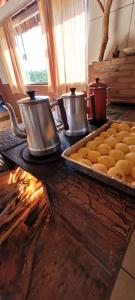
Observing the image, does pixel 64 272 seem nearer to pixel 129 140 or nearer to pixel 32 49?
pixel 129 140

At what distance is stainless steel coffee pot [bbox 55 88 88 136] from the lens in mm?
634

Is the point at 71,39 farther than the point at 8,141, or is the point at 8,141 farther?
the point at 71,39

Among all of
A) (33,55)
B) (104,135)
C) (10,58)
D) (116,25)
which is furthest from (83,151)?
(10,58)

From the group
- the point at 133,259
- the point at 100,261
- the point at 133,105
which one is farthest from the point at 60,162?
the point at 133,105

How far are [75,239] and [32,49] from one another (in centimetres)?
305

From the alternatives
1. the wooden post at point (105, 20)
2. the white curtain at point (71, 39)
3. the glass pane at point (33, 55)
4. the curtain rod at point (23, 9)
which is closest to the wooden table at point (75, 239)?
the wooden post at point (105, 20)

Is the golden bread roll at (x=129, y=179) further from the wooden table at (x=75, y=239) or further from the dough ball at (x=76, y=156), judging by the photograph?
the dough ball at (x=76, y=156)

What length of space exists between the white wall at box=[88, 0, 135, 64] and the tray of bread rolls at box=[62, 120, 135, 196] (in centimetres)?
108

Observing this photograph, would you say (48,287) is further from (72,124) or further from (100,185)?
Result: (72,124)

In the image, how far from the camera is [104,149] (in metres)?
0.52

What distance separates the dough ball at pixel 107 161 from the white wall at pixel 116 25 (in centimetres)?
129

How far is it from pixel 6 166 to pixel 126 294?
0.77 meters

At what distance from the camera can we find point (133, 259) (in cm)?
62

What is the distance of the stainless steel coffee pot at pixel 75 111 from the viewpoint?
634mm
